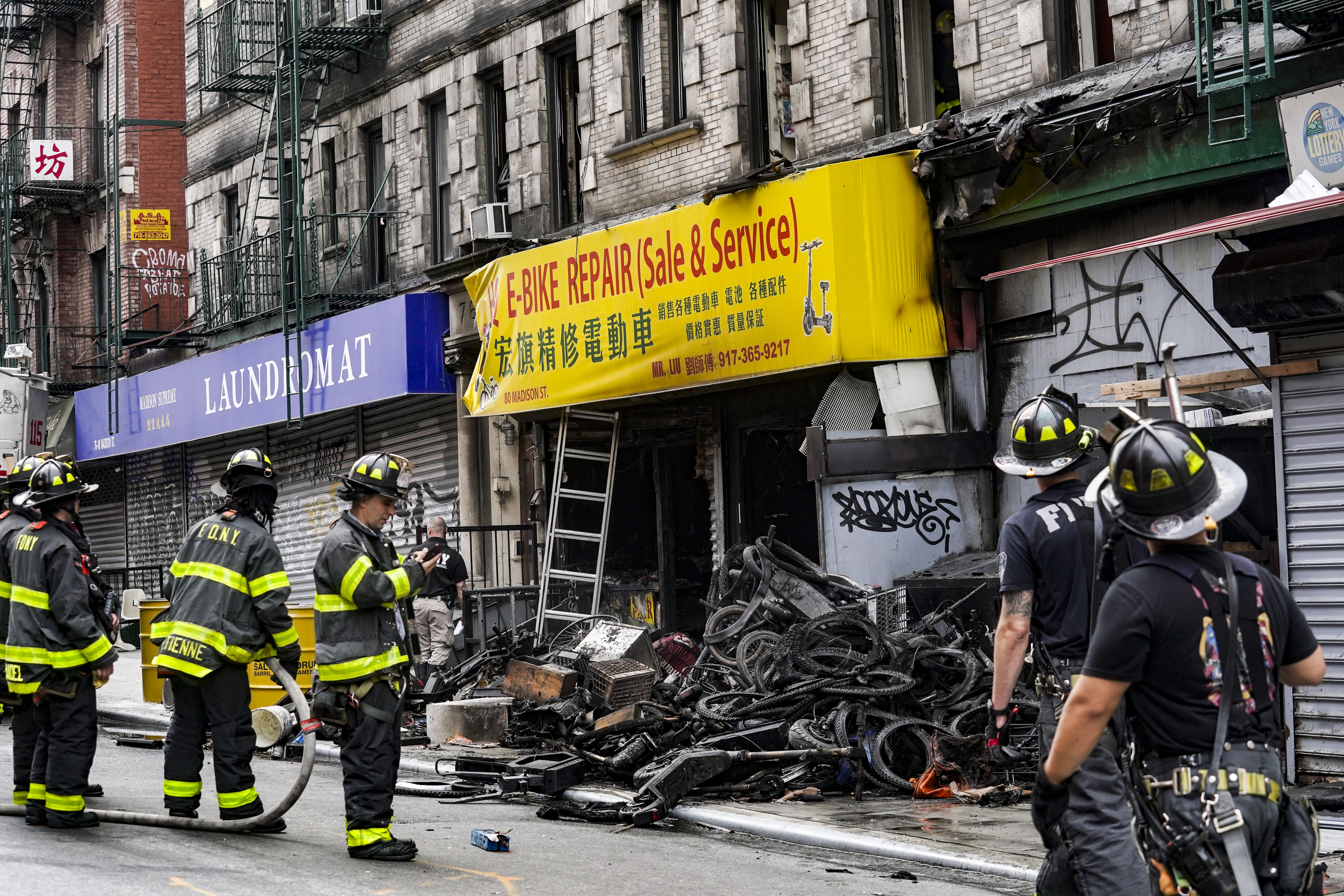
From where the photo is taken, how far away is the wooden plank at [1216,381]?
9.40m

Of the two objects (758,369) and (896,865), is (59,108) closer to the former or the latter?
(758,369)

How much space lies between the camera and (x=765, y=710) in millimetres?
10531

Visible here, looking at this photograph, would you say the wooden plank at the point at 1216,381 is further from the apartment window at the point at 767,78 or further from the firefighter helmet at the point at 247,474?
the apartment window at the point at 767,78

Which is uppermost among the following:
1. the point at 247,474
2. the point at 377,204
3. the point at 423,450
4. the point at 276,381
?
the point at 377,204

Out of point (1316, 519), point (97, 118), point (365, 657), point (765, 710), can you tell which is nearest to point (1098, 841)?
point (365, 657)

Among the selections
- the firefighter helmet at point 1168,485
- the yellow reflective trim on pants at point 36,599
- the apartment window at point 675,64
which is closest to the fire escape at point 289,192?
the apartment window at point 675,64

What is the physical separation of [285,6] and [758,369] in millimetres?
10980

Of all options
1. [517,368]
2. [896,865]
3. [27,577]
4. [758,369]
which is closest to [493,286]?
[517,368]

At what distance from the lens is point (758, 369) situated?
1355 cm

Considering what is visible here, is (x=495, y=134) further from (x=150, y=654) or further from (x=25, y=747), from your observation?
(x=25, y=747)

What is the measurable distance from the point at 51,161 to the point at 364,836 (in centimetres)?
2439

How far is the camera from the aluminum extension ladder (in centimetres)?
1666

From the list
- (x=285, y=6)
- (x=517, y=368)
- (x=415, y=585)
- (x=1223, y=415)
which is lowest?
(x=415, y=585)

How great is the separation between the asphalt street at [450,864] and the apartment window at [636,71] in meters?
9.30
